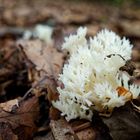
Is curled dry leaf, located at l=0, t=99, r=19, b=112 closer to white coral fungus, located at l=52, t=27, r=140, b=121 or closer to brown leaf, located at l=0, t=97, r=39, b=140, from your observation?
brown leaf, located at l=0, t=97, r=39, b=140

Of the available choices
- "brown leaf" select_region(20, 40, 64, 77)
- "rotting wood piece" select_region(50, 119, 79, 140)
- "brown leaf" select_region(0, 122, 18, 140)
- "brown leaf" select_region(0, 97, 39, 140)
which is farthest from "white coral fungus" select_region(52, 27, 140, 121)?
"brown leaf" select_region(20, 40, 64, 77)

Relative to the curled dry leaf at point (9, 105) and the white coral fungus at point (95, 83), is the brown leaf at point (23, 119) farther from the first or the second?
the white coral fungus at point (95, 83)

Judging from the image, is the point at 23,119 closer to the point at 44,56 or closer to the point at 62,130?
the point at 62,130

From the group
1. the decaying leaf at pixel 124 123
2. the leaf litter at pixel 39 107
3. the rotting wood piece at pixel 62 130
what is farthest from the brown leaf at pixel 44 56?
the decaying leaf at pixel 124 123

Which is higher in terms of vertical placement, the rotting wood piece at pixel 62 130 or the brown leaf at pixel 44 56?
the brown leaf at pixel 44 56

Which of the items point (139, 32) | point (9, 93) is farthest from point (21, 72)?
point (139, 32)

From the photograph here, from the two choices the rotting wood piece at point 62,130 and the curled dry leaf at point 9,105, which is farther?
the curled dry leaf at point 9,105
